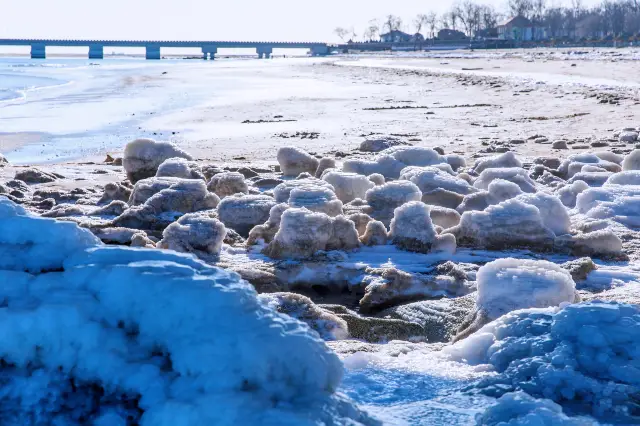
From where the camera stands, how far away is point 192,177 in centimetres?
682

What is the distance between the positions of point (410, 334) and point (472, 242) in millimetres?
1554

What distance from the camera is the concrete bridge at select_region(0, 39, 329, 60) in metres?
94.4

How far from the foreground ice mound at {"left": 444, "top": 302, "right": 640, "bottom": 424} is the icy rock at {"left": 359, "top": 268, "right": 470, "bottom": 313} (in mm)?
1262

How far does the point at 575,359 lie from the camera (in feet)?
7.45

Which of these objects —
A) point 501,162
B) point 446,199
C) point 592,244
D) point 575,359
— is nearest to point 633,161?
point 501,162

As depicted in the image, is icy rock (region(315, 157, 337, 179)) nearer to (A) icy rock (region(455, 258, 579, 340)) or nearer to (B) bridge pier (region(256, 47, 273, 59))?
(A) icy rock (region(455, 258, 579, 340))

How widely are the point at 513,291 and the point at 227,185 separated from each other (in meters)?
3.62

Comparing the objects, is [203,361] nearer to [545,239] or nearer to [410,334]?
[410,334]

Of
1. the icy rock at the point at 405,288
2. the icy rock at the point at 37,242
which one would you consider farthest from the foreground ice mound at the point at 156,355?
the icy rock at the point at 405,288

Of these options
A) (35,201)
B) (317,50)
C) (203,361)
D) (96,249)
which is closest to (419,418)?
(203,361)

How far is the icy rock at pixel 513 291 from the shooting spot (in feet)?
9.84

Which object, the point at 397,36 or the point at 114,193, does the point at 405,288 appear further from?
the point at 397,36

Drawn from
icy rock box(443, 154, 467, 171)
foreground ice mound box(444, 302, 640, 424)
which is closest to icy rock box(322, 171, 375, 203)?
icy rock box(443, 154, 467, 171)

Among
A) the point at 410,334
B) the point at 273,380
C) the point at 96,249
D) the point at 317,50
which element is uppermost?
the point at 317,50
